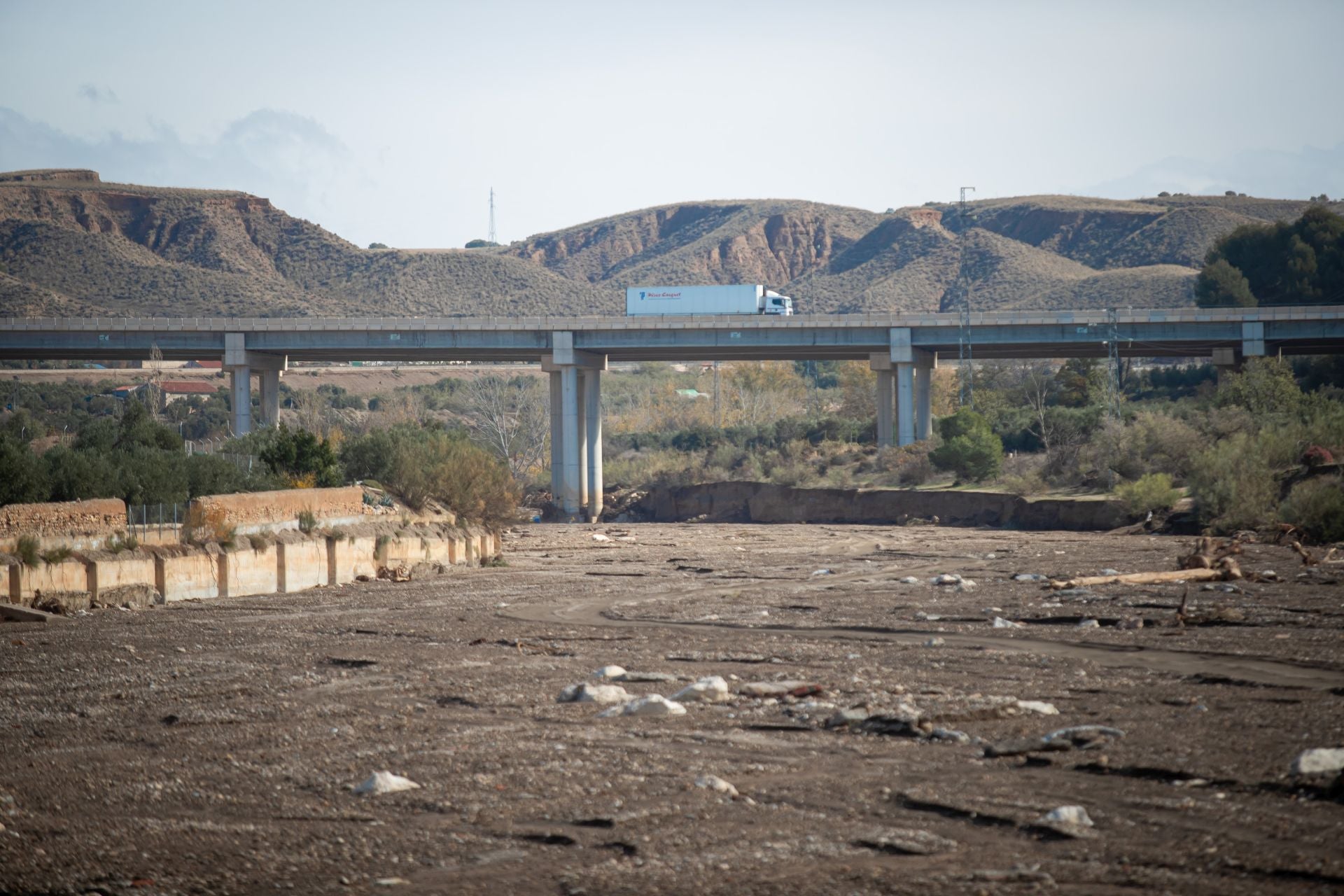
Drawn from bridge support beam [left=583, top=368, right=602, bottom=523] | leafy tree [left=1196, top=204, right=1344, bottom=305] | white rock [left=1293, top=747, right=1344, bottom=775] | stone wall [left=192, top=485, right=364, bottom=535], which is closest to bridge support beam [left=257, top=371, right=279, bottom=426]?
bridge support beam [left=583, top=368, right=602, bottom=523]

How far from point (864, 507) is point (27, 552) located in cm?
4601

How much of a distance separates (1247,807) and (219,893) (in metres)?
7.45

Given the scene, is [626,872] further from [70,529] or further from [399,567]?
[399,567]

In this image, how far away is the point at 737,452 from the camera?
82438mm

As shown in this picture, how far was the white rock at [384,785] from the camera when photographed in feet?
38.6

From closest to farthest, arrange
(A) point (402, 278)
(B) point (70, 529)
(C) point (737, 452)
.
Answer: (B) point (70, 529), (C) point (737, 452), (A) point (402, 278)

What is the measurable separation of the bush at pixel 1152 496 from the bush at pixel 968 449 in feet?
44.9

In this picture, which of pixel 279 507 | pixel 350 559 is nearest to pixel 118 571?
pixel 279 507

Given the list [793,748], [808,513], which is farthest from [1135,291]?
[793,748]

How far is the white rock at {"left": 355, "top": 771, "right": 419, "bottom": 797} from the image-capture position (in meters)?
11.8

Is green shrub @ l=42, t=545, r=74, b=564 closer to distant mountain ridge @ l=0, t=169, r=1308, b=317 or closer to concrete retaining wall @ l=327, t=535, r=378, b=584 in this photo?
concrete retaining wall @ l=327, t=535, r=378, b=584

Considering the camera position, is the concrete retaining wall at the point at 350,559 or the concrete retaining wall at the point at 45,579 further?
the concrete retaining wall at the point at 350,559

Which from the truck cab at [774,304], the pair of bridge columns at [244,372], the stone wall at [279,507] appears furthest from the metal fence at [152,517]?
the truck cab at [774,304]

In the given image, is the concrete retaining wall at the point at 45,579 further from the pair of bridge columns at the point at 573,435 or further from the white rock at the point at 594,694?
the pair of bridge columns at the point at 573,435
